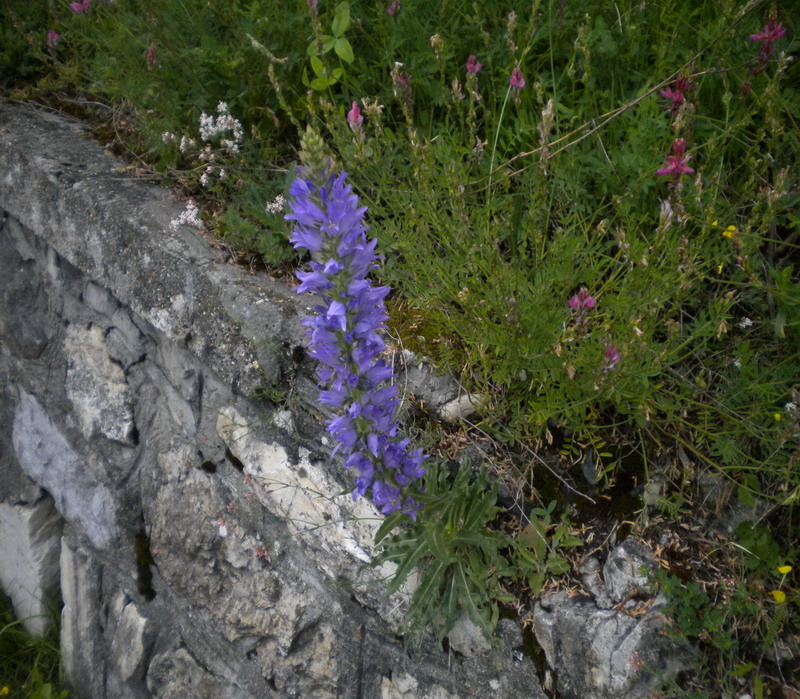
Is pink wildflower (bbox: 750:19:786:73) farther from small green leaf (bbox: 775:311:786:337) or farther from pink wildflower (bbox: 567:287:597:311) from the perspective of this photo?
pink wildflower (bbox: 567:287:597:311)

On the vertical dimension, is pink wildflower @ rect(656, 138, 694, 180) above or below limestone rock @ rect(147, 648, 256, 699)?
above

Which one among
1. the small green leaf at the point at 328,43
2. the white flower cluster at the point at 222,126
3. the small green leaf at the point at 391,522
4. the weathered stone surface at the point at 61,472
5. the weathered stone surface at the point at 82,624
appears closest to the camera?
the small green leaf at the point at 391,522

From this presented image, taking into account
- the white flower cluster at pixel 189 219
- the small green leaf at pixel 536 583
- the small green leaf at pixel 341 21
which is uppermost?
the small green leaf at pixel 341 21

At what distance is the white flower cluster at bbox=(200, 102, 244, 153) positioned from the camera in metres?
3.25

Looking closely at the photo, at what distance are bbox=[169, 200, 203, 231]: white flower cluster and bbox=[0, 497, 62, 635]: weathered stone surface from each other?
2483 mm

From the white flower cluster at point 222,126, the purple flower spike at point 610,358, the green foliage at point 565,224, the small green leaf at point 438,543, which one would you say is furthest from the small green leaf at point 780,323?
the white flower cluster at point 222,126

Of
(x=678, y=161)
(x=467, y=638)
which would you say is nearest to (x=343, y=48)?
(x=678, y=161)

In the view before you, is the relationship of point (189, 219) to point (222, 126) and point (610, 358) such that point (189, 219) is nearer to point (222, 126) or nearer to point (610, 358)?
point (222, 126)

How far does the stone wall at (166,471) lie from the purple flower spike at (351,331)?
0.60 m

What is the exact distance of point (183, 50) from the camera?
10.9ft

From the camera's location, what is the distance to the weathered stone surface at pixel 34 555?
466 cm

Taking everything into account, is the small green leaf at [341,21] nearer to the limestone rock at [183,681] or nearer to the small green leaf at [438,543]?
the small green leaf at [438,543]

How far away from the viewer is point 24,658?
484cm

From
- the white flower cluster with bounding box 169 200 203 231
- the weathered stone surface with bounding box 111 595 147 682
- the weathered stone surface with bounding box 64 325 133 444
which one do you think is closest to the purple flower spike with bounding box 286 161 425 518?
the white flower cluster with bounding box 169 200 203 231
